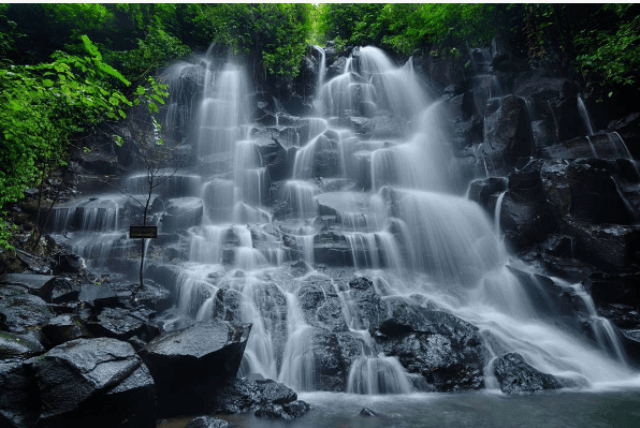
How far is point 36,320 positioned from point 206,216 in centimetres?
859

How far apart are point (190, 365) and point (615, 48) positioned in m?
14.8

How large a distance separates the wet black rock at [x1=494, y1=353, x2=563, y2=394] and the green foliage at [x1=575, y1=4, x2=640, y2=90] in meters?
9.92

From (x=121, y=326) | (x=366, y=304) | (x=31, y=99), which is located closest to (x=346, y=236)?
(x=366, y=304)

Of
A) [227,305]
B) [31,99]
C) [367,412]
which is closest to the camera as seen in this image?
[31,99]

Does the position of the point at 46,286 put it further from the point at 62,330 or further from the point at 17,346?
the point at 17,346

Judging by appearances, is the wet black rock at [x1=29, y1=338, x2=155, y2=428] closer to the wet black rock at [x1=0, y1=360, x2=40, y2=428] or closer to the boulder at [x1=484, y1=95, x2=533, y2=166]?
the wet black rock at [x1=0, y1=360, x2=40, y2=428]

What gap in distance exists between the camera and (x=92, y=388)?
3.85m

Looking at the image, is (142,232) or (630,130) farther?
(630,130)

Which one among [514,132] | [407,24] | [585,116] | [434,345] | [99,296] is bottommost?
[434,345]

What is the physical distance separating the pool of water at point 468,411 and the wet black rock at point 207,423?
272 millimetres

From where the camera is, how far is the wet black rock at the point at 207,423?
4266 mm

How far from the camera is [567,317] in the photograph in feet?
26.2

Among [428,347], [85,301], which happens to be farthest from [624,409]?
[85,301]

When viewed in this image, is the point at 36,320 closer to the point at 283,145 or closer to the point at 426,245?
the point at 426,245
